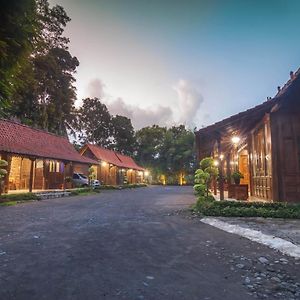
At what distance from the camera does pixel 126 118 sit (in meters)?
64.7

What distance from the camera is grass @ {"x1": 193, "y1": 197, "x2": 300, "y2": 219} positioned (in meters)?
9.91

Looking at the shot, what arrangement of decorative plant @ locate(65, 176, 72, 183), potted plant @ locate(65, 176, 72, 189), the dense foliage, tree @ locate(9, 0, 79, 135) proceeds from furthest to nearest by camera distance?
1. tree @ locate(9, 0, 79, 135)
2. the dense foliage
3. potted plant @ locate(65, 176, 72, 189)
4. decorative plant @ locate(65, 176, 72, 183)

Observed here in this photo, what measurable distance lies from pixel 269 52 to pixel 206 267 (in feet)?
41.2

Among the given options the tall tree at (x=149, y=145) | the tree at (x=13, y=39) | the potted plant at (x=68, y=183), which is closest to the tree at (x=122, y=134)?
the tall tree at (x=149, y=145)

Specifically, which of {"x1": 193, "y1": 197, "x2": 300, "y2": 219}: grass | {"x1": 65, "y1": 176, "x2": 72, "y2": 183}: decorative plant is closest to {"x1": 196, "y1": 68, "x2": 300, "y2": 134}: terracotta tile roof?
{"x1": 193, "y1": 197, "x2": 300, "y2": 219}: grass

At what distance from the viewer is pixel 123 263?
182 inches

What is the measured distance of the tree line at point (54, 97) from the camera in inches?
132

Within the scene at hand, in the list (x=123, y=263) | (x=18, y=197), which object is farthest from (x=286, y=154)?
(x=18, y=197)

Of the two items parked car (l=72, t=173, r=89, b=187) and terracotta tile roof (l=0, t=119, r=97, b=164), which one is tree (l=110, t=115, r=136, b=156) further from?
terracotta tile roof (l=0, t=119, r=97, b=164)

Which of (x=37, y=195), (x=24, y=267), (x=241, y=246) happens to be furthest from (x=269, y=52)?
(x=37, y=195)

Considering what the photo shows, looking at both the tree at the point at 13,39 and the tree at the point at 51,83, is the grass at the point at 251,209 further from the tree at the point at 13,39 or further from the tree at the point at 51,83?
the tree at the point at 51,83

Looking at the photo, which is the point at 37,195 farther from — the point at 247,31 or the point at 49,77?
the point at 49,77

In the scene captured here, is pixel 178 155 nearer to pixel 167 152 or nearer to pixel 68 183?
pixel 167 152

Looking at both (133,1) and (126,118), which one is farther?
(126,118)
